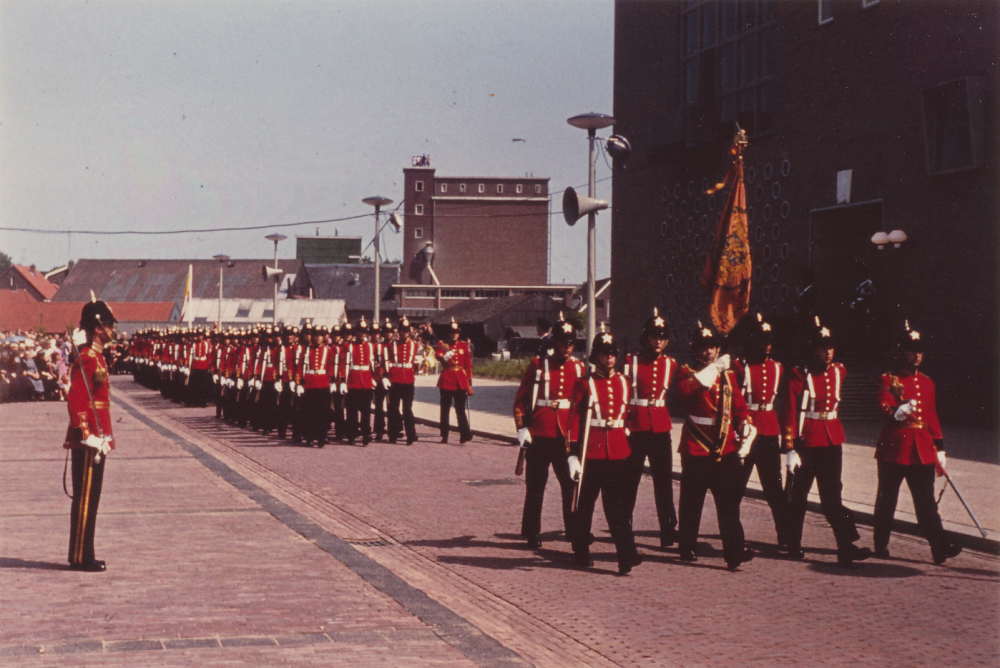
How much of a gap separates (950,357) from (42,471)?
1536 cm

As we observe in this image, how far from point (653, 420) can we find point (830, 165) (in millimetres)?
16826

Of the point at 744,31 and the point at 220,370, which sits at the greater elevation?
the point at 744,31

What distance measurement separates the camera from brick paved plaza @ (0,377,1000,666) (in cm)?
608

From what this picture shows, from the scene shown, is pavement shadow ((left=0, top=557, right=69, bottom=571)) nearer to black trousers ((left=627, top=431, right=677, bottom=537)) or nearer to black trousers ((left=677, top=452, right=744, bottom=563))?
black trousers ((left=627, top=431, right=677, bottom=537))

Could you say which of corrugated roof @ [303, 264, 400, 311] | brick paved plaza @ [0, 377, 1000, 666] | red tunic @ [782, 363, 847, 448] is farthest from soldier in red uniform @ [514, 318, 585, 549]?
corrugated roof @ [303, 264, 400, 311]

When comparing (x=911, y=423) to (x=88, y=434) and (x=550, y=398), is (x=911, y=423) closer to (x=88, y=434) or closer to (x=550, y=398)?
(x=550, y=398)

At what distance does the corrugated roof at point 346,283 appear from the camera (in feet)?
322

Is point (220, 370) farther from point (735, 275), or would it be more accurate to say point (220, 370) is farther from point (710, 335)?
point (710, 335)

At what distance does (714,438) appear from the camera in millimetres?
8727

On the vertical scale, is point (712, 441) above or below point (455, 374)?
below

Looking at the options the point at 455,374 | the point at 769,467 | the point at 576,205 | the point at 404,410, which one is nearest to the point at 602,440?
the point at 769,467

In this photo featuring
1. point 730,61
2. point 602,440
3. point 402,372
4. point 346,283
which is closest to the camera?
point 602,440

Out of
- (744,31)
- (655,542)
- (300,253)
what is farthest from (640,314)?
(300,253)

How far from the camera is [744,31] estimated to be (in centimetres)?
2803
